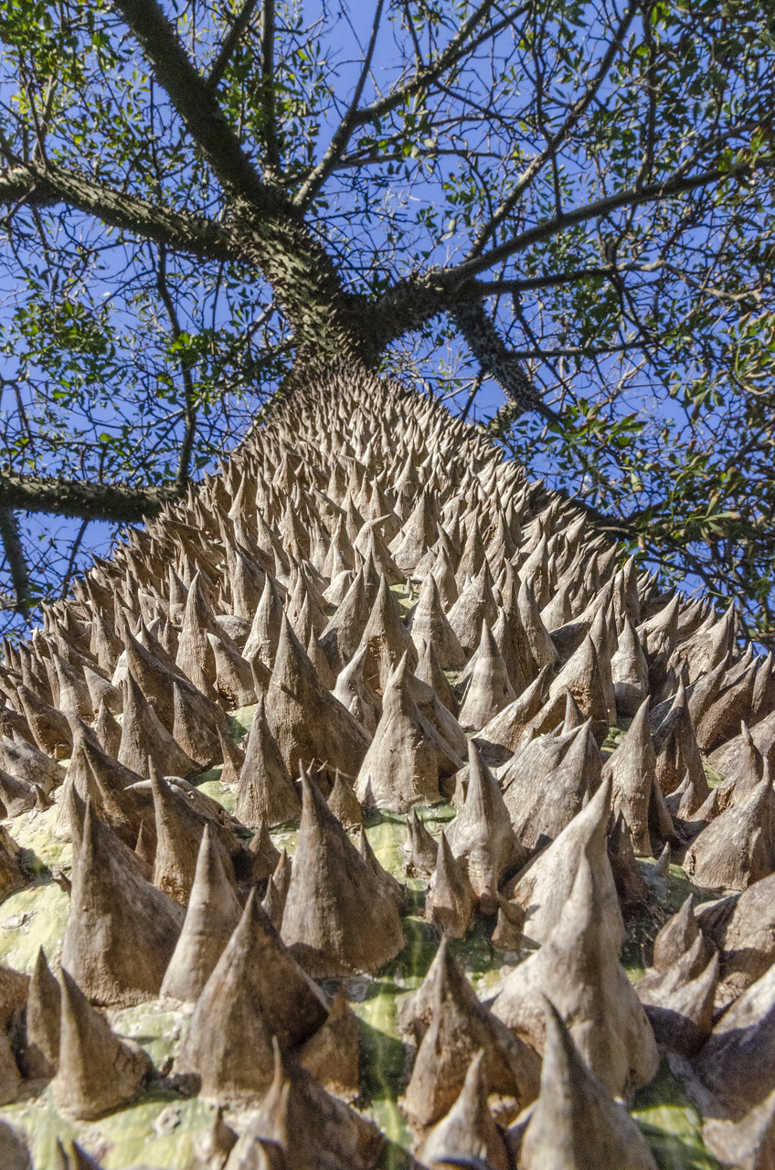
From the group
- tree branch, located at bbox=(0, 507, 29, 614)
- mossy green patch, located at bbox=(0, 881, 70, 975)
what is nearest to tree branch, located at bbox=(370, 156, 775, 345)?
tree branch, located at bbox=(0, 507, 29, 614)

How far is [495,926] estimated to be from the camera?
98 cm

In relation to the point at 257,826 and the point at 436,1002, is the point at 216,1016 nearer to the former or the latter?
the point at 436,1002

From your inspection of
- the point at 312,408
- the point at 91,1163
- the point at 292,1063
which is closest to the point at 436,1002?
the point at 292,1063

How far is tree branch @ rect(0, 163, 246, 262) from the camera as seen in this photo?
6.20 m

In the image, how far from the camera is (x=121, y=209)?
20.8ft

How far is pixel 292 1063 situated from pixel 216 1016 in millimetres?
100

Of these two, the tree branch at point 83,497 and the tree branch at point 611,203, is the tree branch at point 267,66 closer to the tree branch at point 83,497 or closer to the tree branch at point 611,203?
the tree branch at point 611,203

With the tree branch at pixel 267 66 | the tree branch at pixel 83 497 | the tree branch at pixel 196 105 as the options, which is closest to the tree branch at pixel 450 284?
the tree branch at pixel 196 105

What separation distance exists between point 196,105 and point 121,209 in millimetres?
1344

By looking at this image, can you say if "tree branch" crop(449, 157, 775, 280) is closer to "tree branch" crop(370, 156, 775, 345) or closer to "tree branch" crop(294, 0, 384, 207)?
"tree branch" crop(370, 156, 775, 345)

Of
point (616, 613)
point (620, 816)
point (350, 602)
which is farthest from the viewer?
point (616, 613)

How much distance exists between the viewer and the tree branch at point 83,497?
572cm

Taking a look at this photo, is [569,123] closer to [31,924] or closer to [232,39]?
[232,39]

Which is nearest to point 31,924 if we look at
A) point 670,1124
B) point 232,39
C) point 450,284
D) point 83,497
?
point 670,1124
